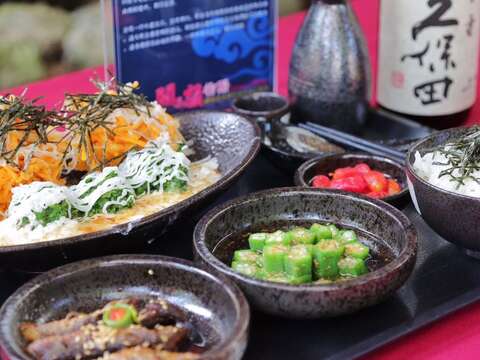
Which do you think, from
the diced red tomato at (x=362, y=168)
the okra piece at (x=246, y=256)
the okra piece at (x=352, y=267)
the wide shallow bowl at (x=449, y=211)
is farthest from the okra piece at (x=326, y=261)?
the diced red tomato at (x=362, y=168)

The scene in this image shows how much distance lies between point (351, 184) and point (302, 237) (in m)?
0.32

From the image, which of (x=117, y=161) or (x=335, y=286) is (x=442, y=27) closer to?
(x=117, y=161)

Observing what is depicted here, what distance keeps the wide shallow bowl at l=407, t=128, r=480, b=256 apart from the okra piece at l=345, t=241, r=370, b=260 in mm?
158

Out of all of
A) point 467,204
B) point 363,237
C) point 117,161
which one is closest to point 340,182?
point 363,237

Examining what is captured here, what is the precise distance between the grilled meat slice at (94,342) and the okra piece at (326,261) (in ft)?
1.00

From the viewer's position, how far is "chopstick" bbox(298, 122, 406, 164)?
1.84 meters

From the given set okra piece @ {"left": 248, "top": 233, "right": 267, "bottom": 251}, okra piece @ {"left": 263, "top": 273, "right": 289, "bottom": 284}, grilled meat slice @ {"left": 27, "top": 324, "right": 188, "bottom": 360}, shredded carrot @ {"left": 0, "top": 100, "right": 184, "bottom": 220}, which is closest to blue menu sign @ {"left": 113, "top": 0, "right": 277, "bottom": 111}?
shredded carrot @ {"left": 0, "top": 100, "right": 184, "bottom": 220}

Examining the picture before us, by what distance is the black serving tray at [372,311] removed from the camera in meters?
1.24

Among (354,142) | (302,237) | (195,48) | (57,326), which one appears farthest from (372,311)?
(195,48)

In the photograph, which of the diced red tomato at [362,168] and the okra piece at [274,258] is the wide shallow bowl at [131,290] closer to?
the okra piece at [274,258]

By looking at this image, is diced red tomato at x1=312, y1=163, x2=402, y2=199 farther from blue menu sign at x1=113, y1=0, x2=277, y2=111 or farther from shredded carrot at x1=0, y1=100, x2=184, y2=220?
blue menu sign at x1=113, y1=0, x2=277, y2=111

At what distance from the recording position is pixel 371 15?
3.08 meters

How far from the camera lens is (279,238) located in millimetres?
1390

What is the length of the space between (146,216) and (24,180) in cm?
31
